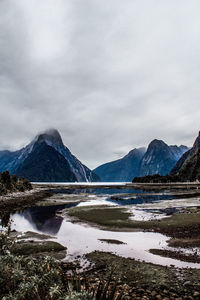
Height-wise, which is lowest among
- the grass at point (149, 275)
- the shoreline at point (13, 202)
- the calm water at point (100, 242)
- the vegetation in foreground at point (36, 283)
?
the calm water at point (100, 242)

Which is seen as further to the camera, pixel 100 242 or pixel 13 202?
pixel 13 202

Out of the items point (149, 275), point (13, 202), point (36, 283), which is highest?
point (36, 283)

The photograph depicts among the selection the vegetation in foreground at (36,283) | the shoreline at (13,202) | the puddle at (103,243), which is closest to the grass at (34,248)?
the puddle at (103,243)

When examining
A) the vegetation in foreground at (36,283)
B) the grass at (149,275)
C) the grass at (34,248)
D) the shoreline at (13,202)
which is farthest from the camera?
the shoreline at (13,202)

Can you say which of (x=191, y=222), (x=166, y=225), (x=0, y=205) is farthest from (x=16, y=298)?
(x=0, y=205)

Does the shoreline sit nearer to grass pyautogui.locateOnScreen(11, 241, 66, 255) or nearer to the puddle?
the puddle

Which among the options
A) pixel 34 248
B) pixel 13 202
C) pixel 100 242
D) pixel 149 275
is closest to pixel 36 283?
pixel 149 275

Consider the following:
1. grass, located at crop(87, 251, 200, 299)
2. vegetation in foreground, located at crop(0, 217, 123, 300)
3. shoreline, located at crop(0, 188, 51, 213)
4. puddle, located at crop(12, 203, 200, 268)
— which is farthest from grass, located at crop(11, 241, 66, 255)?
shoreline, located at crop(0, 188, 51, 213)

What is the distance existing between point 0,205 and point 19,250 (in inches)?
1534

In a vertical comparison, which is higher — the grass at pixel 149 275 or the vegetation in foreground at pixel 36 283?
the vegetation in foreground at pixel 36 283

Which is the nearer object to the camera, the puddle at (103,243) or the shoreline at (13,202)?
the puddle at (103,243)

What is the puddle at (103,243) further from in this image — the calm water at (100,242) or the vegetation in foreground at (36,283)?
the vegetation in foreground at (36,283)

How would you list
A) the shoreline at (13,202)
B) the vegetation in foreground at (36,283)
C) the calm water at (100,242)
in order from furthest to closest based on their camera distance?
the shoreline at (13,202)
the calm water at (100,242)
the vegetation in foreground at (36,283)

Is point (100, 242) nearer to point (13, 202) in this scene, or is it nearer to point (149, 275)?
point (149, 275)
